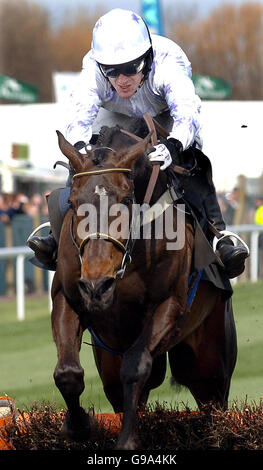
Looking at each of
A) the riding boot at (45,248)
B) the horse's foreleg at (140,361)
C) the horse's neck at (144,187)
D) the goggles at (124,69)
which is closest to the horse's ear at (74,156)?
the horse's neck at (144,187)

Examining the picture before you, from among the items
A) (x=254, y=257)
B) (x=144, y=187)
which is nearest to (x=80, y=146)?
(x=144, y=187)

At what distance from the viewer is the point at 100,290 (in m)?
3.82

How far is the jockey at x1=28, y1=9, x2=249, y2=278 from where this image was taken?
4.52 meters

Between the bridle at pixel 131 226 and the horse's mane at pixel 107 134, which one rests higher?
the horse's mane at pixel 107 134

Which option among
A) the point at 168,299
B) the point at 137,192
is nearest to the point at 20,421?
the point at 168,299

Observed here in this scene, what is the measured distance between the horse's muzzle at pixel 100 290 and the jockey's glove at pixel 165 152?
31.6 inches

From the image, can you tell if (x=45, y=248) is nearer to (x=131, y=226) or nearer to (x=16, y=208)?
(x=131, y=226)

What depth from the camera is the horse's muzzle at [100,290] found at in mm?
3818

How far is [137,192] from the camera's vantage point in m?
4.47

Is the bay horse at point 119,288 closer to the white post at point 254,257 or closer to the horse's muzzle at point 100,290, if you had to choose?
the horse's muzzle at point 100,290

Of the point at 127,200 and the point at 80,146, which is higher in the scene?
the point at 80,146

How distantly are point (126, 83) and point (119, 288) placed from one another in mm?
955

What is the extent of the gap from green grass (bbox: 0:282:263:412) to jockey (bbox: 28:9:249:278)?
1.78 m

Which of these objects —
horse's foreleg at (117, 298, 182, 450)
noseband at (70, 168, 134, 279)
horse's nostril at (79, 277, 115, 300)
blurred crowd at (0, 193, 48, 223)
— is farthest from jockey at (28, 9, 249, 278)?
blurred crowd at (0, 193, 48, 223)
